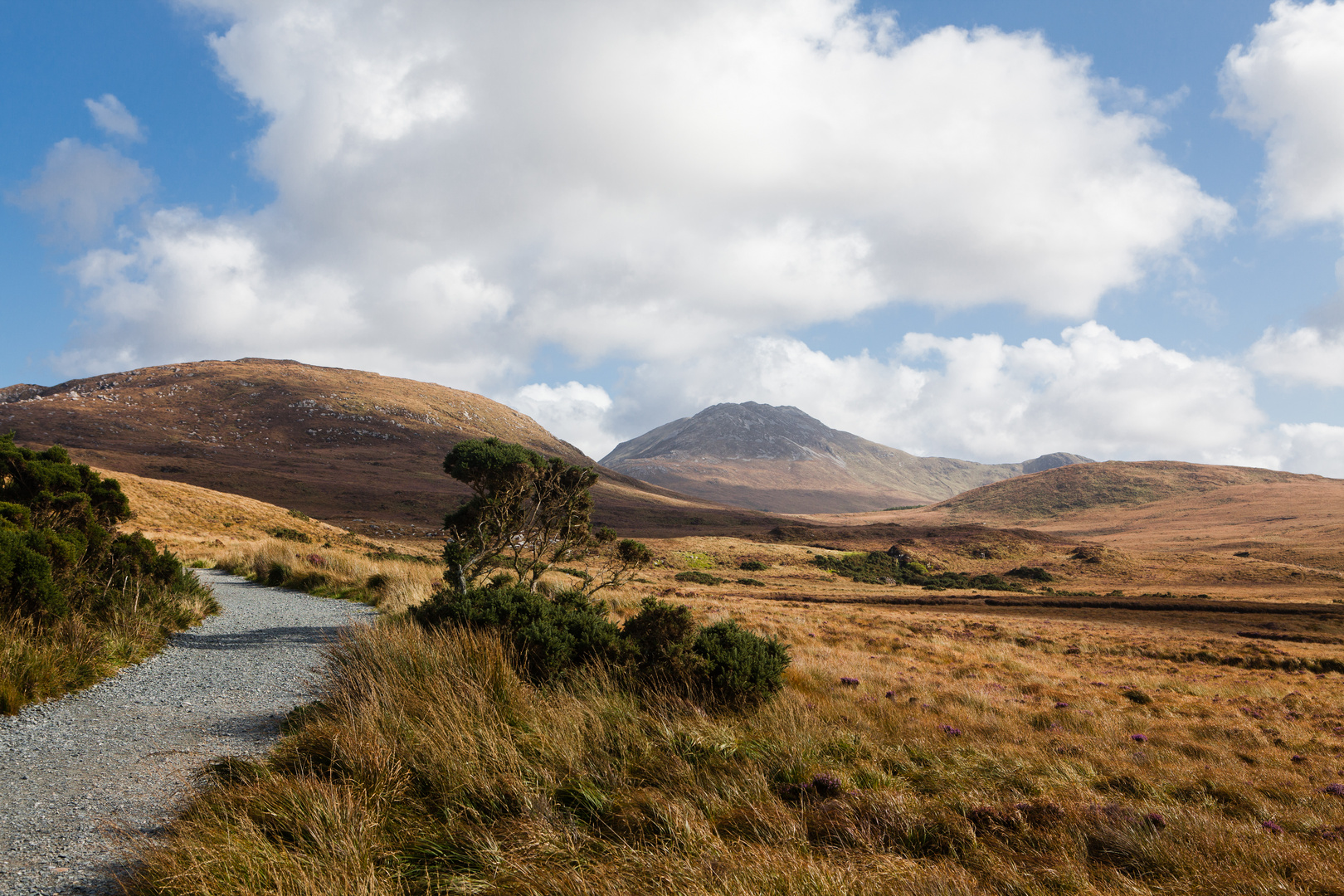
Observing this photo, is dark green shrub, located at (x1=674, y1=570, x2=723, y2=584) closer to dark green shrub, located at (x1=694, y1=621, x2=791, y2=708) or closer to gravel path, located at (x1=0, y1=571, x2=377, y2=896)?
gravel path, located at (x1=0, y1=571, x2=377, y2=896)

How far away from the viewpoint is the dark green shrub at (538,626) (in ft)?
22.5

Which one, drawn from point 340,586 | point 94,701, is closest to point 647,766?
point 94,701

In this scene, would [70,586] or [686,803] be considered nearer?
[686,803]

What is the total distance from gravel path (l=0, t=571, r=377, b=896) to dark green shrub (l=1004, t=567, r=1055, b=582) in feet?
194

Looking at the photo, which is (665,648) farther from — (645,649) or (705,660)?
(705,660)

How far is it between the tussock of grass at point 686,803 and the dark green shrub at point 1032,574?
54332 mm

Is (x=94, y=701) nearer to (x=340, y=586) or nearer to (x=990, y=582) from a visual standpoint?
(x=340, y=586)

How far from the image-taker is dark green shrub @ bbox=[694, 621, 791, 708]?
271 inches

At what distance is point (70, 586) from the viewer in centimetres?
977

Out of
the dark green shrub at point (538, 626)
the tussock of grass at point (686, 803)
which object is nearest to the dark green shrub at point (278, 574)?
the dark green shrub at point (538, 626)

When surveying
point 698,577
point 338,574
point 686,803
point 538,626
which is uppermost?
point 538,626

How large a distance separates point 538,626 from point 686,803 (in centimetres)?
359

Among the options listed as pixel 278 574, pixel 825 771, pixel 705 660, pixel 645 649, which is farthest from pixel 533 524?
pixel 278 574

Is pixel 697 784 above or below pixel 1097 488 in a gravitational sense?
below
